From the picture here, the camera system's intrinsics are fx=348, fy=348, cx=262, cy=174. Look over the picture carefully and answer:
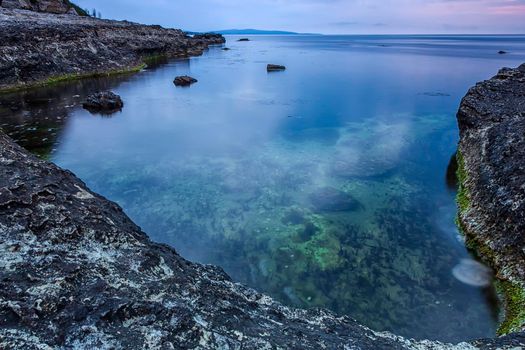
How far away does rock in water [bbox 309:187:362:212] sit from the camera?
47.1ft

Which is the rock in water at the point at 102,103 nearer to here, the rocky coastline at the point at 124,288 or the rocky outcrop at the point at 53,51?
the rocky outcrop at the point at 53,51

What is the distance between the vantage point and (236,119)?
29.3 m

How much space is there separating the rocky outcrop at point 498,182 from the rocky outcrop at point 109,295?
411 centimetres

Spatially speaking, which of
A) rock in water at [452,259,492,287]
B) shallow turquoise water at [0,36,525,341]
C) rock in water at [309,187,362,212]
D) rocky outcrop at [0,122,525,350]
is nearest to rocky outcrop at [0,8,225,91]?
shallow turquoise water at [0,36,525,341]

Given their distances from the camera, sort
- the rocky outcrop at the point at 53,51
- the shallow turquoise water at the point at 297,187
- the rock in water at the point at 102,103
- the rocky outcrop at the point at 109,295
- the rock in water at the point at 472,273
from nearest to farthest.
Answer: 1. the rocky outcrop at the point at 109,295
2. the shallow turquoise water at the point at 297,187
3. the rock in water at the point at 472,273
4. the rock in water at the point at 102,103
5. the rocky outcrop at the point at 53,51

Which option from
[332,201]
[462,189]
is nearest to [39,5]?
[332,201]

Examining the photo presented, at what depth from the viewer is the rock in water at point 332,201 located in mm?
14367

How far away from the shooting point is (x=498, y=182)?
12.5 m

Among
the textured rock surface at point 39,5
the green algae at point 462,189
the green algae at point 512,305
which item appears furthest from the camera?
the textured rock surface at point 39,5

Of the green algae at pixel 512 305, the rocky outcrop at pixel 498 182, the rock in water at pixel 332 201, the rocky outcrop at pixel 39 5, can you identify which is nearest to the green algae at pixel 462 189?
the rocky outcrop at pixel 498 182

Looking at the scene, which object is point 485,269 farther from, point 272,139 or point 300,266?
point 272,139

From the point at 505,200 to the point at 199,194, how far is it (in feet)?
38.0

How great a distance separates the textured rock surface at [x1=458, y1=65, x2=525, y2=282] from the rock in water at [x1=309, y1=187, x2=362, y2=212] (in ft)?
13.6

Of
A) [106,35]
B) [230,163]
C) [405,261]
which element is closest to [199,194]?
[230,163]
